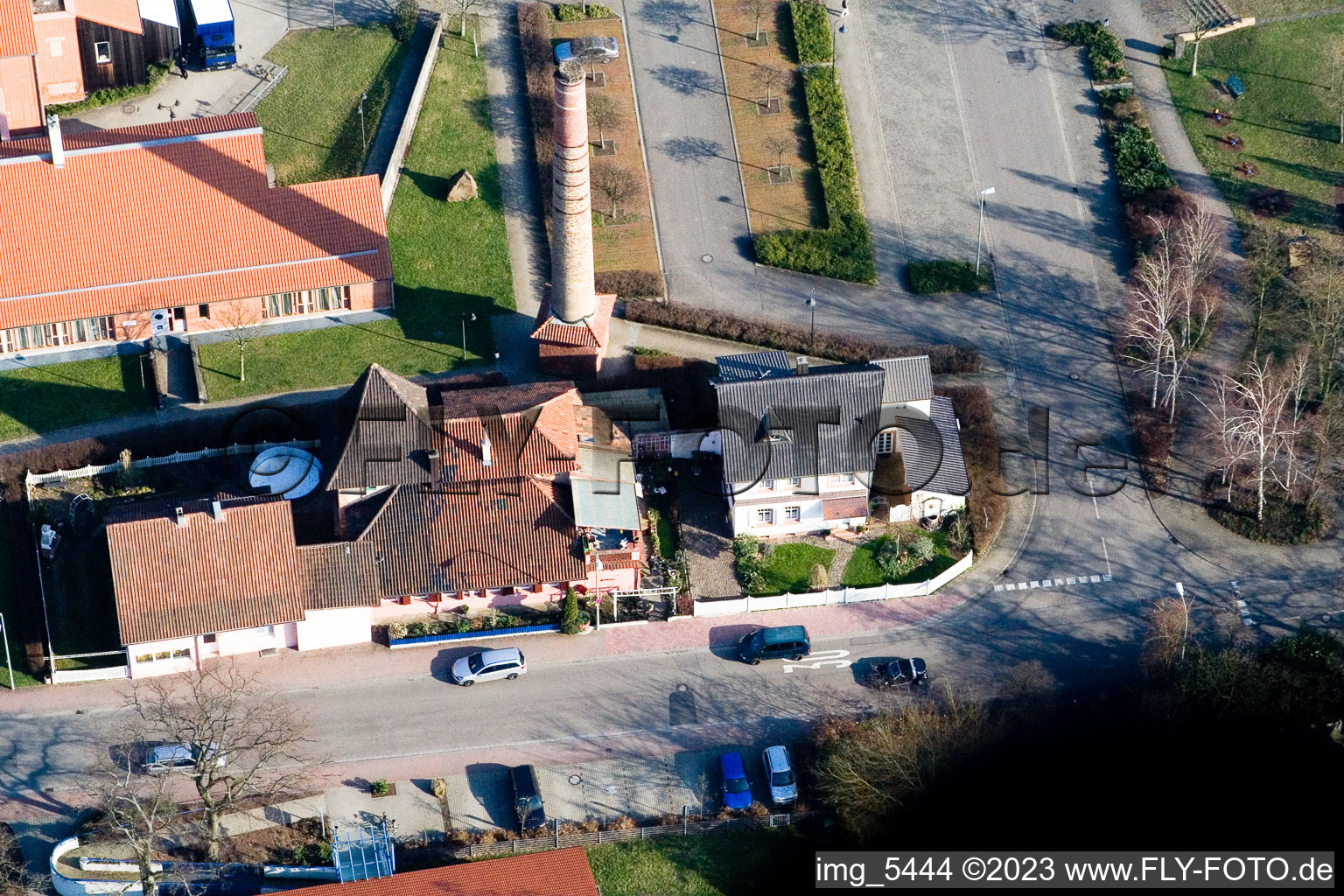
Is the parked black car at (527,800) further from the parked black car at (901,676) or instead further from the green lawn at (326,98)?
the green lawn at (326,98)

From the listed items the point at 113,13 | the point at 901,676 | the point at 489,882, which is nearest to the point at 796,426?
the point at 901,676

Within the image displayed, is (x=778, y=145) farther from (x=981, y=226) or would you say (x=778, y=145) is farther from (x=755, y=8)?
(x=981, y=226)

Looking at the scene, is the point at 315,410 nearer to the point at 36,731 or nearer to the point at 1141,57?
the point at 36,731

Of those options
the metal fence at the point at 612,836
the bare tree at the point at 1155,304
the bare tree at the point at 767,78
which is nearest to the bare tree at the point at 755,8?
the bare tree at the point at 767,78

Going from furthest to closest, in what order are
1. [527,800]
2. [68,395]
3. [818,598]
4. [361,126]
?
1. [361,126]
2. [68,395]
3. [818,598]
4. [527,800]

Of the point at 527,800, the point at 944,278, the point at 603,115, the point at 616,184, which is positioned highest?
the point at 603,115

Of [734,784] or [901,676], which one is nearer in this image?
[734,784]

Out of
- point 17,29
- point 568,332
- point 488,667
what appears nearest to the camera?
point 488,667

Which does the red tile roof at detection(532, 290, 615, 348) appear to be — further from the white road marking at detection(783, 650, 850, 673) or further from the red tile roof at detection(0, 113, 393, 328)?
the white road marking at detection(783, 650, 850, 673)
